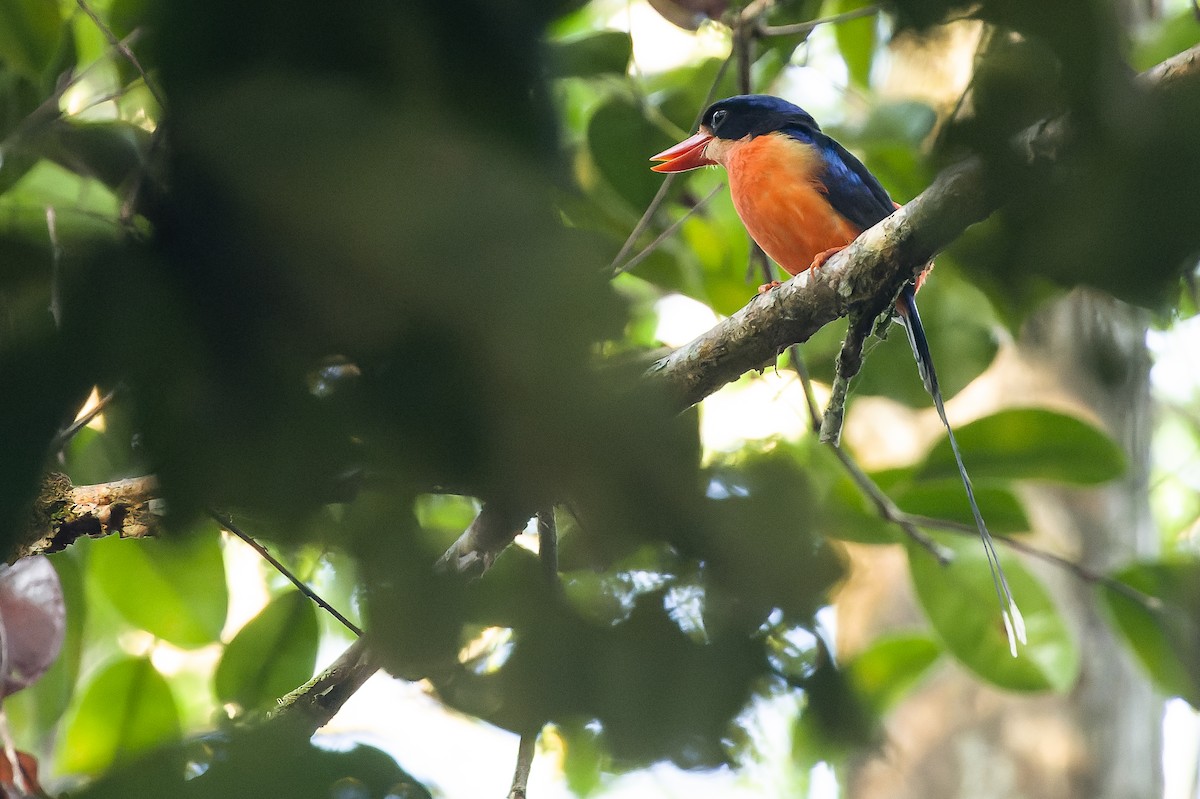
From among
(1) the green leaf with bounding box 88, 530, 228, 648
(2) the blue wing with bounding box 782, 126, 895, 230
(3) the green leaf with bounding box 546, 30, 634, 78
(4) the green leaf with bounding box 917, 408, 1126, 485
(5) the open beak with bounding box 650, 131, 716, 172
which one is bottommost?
(1) the green leaf with bounding box 88, 530, 228, 648

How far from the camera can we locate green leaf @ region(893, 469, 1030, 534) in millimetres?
1665

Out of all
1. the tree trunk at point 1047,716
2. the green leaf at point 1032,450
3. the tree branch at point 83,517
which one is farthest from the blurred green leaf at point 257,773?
the tree trunk at point 1047,716

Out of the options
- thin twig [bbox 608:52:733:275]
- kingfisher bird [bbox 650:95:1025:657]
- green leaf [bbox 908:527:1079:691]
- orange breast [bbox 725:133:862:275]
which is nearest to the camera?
thin twig [bbox 608:52:733:275]

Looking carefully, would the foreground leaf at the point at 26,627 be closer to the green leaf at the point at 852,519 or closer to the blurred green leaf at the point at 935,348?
the green leaf at the point at 852,519

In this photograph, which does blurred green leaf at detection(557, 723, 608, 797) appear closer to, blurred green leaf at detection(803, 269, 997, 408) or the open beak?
blurred green leaf at detection(803, 269, 997, 408)

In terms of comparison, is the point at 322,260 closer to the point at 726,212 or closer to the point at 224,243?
the point at 224,243

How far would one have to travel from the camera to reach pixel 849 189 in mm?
2363

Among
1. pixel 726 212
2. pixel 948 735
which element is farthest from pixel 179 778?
pixel 948 735

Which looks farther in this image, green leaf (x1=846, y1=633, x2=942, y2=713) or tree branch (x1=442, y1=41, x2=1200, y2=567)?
green leaf (x1=846, y1=633, x2=942, y2=713)

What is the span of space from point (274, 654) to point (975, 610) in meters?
1.17

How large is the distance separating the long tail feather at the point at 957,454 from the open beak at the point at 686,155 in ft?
1.63

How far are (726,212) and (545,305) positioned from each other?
2139 millimetres

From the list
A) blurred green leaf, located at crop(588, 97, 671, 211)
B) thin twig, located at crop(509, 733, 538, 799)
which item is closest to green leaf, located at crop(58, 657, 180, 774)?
thin twig, located at crop(509, 733, 538, 799)

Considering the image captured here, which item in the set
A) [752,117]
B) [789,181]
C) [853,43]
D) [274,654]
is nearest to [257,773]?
[274,654]
